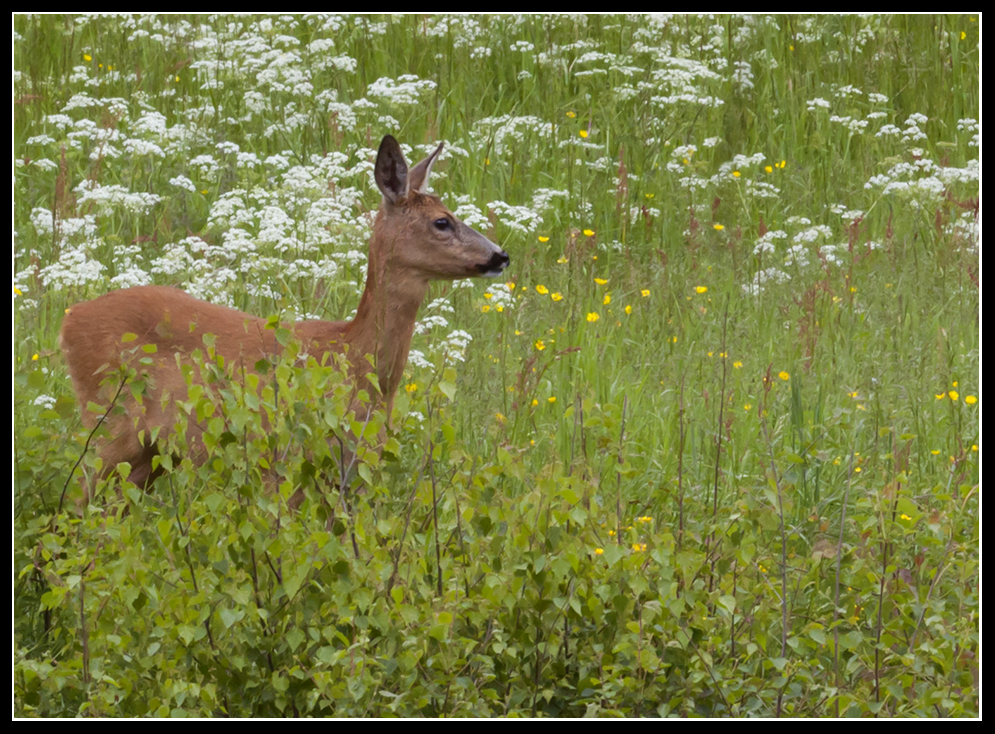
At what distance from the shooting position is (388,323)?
252 inches

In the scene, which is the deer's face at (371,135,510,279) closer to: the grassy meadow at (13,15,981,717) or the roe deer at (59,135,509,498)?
the roe deer at (59,135,509,498)

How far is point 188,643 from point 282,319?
110cm

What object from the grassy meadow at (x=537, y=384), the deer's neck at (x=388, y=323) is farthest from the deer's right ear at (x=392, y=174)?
the grassy meadow at (x=537, y=384)

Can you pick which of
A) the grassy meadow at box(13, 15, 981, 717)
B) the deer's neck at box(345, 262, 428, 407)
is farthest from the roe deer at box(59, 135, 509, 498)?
the grassy meadow at box(13, 15, 981, 717)

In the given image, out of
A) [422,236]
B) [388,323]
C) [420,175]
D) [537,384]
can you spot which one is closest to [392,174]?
[420,175]

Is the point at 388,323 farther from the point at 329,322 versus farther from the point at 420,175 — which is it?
the point at 420,175

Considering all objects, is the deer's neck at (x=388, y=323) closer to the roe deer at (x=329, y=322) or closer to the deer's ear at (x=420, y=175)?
the roe deer at (x=329, y=322)

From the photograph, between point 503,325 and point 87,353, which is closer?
point 87,353

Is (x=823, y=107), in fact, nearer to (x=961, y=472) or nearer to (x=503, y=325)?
(x=503, y=325)

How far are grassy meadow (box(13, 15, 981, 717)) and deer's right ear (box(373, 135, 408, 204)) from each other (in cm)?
63

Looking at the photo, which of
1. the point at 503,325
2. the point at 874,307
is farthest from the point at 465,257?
the point at 874,307

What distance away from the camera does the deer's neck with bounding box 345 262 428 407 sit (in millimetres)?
6148

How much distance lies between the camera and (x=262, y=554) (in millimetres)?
4102

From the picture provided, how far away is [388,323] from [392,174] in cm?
81
